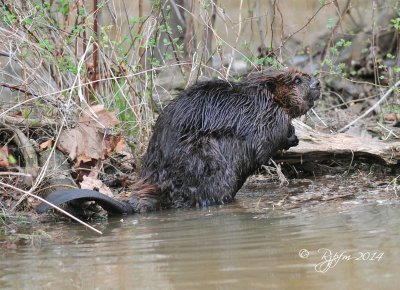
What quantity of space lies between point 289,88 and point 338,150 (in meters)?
0.54

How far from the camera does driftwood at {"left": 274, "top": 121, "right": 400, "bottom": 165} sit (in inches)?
209

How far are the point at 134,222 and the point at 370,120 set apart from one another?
3.29 meters

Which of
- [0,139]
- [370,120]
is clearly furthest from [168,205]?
[370,120]

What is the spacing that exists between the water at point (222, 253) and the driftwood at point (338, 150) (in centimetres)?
100

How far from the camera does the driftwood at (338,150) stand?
5312 mm

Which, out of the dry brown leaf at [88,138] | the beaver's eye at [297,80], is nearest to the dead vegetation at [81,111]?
the dry brown leaf at [88,138]

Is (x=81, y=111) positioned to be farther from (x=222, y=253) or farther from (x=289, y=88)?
(x=222, y=253)

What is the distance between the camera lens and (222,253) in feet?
10.8

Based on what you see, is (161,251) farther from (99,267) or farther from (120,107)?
(120,107)

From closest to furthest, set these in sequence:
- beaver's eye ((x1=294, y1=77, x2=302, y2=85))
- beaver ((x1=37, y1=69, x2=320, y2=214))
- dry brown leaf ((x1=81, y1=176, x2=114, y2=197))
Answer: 1. beaver ((x1=37, y1=69, x2=320, y2=214))
2. dry brown leaf ((x1=81, y1=176, x2=114, y2=197))
3. beaver's eye ((x1=294, y1=77, x2=302, y2=85))

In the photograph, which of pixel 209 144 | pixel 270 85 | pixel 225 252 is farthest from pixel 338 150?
pixel 225 252

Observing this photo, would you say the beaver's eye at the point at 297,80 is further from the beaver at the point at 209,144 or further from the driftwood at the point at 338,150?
the driftwood at the point at 338,150

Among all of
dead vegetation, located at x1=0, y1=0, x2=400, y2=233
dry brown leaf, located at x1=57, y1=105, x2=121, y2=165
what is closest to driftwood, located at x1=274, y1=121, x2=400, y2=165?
dead vegetation, located at x1=0, y1=0, x2=400, y2=233

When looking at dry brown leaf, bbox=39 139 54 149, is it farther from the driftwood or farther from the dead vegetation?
the driftwood
